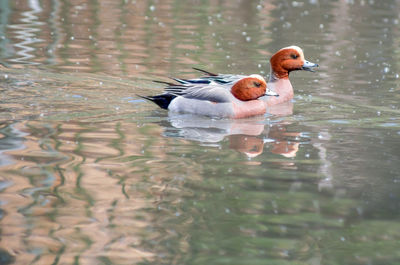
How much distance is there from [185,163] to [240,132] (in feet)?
5.52

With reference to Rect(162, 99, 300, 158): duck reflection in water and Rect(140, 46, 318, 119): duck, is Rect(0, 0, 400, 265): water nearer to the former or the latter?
Rect(162, 99, 300, 158): duck reflection in water

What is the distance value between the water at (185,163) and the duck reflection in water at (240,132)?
0.02 meters

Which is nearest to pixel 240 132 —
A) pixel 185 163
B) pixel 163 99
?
pixel 163 99

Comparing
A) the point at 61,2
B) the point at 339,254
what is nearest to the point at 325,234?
the point at 339,254

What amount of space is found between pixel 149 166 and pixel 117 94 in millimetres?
3558

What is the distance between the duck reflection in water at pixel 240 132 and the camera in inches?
305

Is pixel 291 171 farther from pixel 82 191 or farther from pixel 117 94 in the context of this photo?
pixel 117 94

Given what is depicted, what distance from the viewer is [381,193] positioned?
20.6 ft

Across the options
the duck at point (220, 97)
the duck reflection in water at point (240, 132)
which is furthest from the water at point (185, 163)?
the duck at point (220, 97)

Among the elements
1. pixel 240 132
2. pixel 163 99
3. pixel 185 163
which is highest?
pixel 163 99

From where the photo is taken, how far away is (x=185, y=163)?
22.8 ft

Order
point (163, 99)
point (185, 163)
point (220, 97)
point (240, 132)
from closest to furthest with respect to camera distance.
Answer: point (185, 163) < point (240, 132) < point (220, 97) < point (163, 99)

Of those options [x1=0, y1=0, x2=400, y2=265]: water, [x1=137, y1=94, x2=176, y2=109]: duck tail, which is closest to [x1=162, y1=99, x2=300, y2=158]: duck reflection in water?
[x1=0, y1=0, x2=400, y2=265]: water

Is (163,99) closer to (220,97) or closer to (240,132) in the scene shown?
(220,97)
